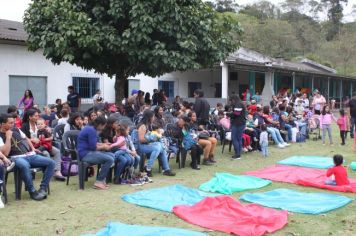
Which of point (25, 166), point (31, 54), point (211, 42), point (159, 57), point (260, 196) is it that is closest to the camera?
point (25, 166)

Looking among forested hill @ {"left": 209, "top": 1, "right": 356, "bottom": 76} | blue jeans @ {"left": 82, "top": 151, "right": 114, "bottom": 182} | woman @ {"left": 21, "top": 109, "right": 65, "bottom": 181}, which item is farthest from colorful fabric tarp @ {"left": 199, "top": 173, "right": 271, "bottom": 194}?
forested hill @ {"left": 209, "top": 1, "right": 356, "bottom": 76}

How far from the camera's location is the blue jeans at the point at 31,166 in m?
6.68

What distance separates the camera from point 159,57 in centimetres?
1109

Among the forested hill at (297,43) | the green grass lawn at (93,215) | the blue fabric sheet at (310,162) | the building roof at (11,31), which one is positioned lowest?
the green grass lawn at (93,215)

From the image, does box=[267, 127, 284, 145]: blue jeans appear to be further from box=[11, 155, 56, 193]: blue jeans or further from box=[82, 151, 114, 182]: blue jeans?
box=[11, 155, 56, 193]: blue jeans

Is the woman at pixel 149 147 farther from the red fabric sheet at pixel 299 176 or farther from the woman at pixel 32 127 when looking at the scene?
the red fabric sheet at pixel 299 176

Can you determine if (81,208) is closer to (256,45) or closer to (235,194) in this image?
(235,194)

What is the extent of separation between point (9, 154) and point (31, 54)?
37.5 ft

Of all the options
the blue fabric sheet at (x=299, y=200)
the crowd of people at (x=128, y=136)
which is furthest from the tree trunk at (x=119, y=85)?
the blue fabric sheet at (x=299, y=200)

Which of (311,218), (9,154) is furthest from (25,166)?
(311,218)

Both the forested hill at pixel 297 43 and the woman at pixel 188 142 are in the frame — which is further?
the forested hill at pixel 297 43

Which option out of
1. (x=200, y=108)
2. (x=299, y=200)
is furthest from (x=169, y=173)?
(x=200, y=108)

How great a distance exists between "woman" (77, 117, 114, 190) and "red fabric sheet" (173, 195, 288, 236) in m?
1.93

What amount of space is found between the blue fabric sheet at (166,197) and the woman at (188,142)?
2151 mm
